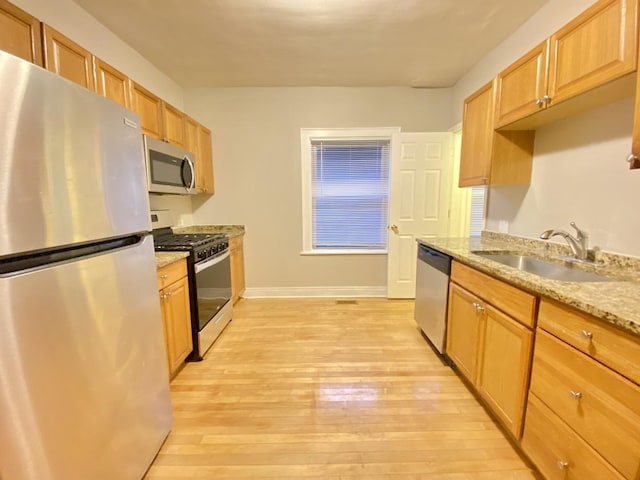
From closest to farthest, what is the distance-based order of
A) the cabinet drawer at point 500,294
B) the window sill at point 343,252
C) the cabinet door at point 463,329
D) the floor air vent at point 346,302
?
1. the cabinet drawer at point 500,294
2. the cabinet door at point 463,329
3. the floor air vent at point 346,302
4. the window sill at point 343,252

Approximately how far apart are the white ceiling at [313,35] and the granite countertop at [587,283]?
1.78 m

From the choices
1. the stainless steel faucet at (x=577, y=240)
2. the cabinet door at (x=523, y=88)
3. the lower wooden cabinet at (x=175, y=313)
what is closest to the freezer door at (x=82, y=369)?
the lower wooden cabinet at (x=175, y=313)

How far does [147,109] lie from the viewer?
2.31 meters

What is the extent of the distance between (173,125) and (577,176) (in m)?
3.29

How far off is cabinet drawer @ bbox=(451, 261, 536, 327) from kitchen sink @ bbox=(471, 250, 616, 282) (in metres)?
0.26

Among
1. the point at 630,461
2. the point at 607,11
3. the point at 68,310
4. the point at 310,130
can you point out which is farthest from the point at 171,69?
the point at 630,461

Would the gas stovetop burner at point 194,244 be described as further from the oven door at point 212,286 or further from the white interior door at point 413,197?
the white interior door at point 413,197

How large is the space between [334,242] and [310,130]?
1.49 meters

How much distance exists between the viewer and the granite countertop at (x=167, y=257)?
5.81 ft

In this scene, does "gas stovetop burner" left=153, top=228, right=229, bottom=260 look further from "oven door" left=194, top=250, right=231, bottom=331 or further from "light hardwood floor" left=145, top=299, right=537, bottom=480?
"light hardwood floor" left=145, top=299, right=537, bottom=480

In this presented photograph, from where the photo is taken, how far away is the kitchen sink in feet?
5.03

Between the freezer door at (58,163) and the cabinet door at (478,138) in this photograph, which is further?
the cabinet door at (478,138)

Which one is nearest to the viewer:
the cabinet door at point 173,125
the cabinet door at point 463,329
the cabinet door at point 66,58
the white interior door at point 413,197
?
the cabinet door at point 66,58

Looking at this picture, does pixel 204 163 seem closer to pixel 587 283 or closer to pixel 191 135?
pixel 191 135
